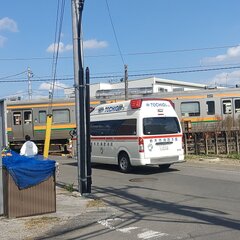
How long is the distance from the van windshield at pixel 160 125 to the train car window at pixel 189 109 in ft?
40.2

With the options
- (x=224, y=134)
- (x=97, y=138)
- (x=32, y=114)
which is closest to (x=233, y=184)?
(x=97, y=138)

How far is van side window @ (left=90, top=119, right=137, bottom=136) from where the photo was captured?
1742cm

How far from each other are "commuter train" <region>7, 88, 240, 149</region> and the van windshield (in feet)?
32.5

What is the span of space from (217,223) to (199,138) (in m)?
16.8

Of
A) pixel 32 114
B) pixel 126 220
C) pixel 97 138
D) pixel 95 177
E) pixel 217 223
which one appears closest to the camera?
pixel 217 223

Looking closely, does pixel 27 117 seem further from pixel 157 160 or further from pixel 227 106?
pixel 157 160

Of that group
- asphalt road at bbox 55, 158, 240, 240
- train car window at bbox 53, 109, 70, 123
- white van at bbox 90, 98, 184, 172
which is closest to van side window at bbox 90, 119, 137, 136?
white van at bbox 90, 98, 184, 172

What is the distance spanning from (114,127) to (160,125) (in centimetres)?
219

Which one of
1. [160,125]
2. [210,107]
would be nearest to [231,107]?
[210,107]

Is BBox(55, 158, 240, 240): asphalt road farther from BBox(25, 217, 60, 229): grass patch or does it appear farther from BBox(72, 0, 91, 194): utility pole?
BBox(72, 0, 91, 194): utility pole

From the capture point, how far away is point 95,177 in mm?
16922

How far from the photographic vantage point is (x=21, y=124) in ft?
102

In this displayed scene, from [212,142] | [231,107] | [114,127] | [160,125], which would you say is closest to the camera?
[160,125]

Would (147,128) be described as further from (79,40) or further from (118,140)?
(79,40)
